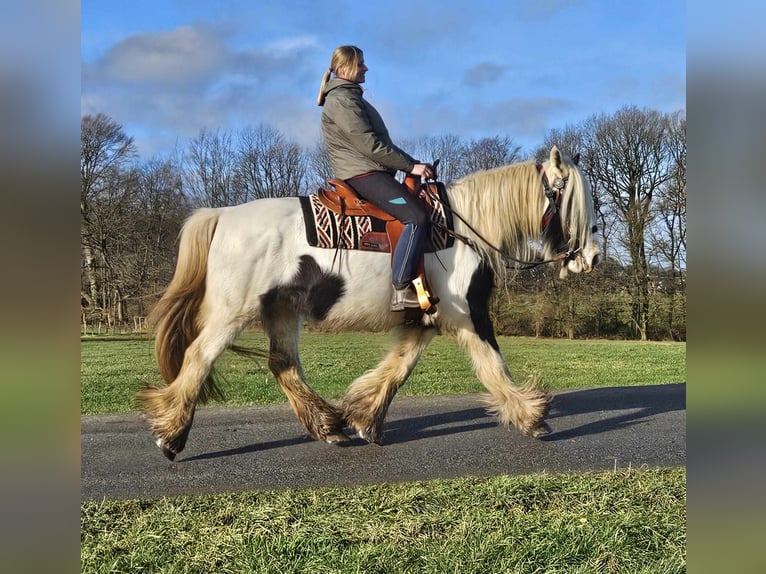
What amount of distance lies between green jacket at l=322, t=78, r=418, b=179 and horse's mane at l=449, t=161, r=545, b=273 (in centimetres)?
63

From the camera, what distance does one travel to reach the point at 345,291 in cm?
473

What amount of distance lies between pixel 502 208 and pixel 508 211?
6 cm

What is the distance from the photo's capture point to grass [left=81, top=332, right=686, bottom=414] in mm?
7785

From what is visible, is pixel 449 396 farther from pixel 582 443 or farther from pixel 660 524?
pixel 660 524

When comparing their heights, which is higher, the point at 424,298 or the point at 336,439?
the point at 424,298

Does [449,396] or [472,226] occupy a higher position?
[472,226]

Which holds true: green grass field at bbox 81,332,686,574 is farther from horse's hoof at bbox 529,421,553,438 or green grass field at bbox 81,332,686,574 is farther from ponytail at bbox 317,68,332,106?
ponytail at bbox 317,68,332,106

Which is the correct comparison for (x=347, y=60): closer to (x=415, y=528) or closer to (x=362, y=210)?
(x=362, y=210)

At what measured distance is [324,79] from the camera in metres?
4.68

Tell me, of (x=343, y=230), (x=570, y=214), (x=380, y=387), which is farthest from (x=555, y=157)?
(x=380, y=387)

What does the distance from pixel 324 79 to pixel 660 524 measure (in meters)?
3.68

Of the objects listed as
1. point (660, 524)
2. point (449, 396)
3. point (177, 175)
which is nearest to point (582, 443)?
point (660, 524)
